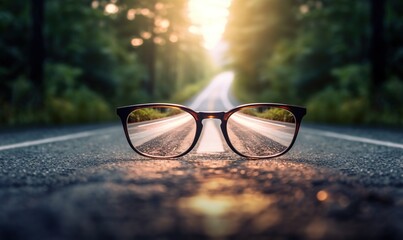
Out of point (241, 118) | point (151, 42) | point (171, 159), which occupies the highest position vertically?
point (151, 42)

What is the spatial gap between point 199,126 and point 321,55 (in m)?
18.5

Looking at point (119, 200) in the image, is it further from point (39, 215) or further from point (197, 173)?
point (197, 173)

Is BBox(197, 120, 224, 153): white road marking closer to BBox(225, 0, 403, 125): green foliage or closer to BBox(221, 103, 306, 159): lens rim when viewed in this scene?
BBox(221, 103, 306, 159): lens rim

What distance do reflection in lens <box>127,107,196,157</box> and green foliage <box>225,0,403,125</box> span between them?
7315 mm

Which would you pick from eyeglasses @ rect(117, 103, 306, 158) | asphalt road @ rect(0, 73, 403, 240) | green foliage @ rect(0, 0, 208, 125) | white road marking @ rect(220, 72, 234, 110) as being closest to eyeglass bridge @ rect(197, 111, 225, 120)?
eyeglasses @ rect(117, 103, 306, 158)

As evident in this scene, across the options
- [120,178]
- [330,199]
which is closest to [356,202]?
[330,199]

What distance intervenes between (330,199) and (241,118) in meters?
1.48

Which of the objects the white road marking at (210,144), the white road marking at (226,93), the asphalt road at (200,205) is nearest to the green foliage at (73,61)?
the white road marking at (226,93)

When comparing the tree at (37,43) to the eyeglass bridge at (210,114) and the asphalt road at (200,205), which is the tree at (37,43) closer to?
the eyeglass bridge at (210,114)

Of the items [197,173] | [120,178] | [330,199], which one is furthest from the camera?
[197,173]

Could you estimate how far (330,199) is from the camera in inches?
56.3

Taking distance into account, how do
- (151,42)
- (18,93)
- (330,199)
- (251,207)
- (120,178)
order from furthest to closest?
(151,42), (18,93), (120,178), (330,199), (251,207)

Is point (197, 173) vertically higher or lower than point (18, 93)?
lower

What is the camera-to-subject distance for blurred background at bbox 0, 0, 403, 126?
1069 cm
